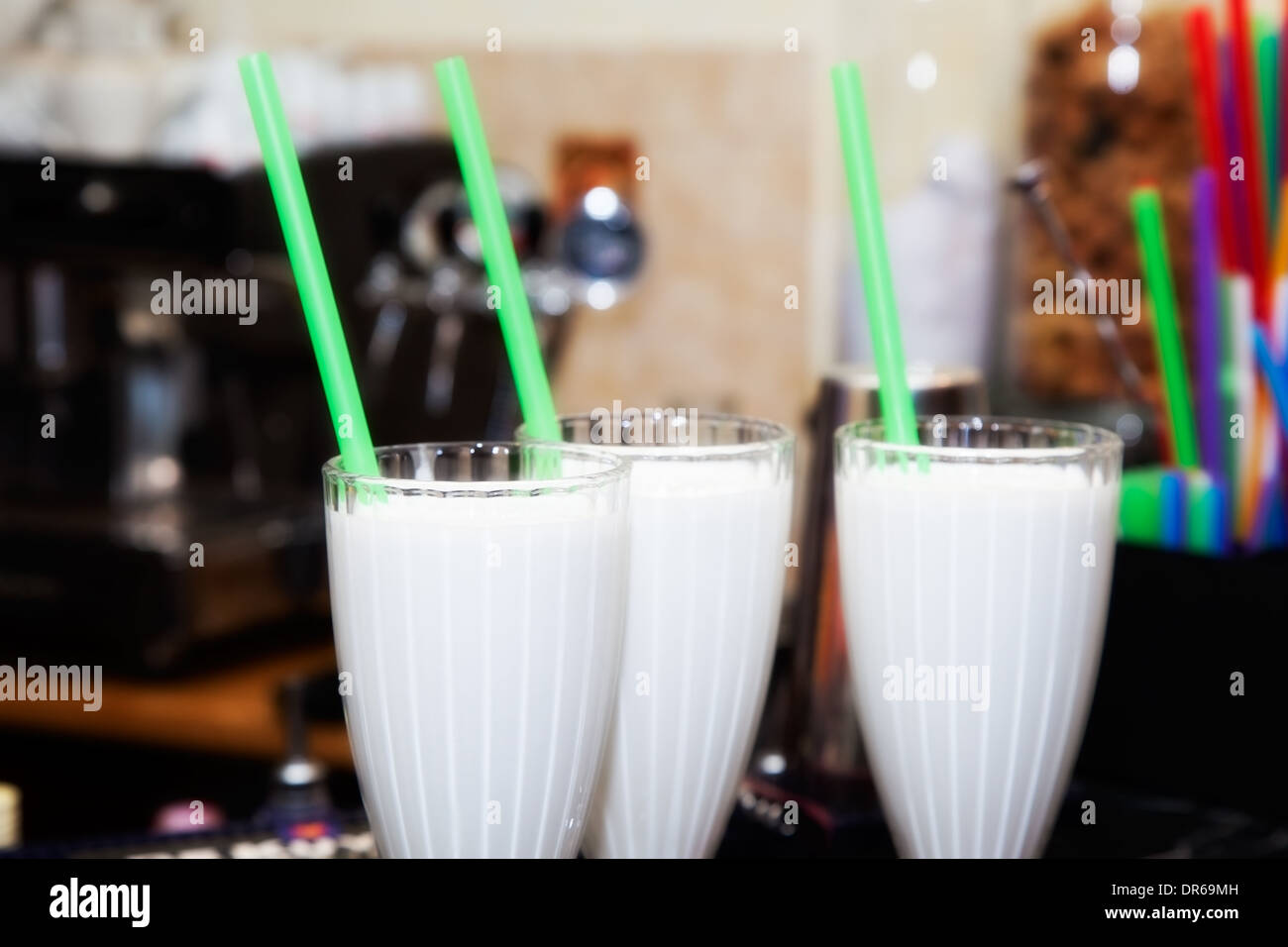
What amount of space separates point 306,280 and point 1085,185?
1.02 metres

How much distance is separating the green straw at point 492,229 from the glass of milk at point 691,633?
0.04m

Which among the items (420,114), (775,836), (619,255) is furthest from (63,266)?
(775,836)

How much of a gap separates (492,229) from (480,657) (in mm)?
143

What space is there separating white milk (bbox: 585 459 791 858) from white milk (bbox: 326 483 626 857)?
0.14 ft

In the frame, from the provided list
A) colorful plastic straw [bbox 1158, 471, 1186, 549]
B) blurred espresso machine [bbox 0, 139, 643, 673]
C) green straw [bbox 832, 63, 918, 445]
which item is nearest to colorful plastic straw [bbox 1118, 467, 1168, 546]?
colorful plastic straw [bbox 1158, 471, 1186, 549]

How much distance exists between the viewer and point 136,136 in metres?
1.43

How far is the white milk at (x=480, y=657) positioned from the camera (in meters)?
0.47

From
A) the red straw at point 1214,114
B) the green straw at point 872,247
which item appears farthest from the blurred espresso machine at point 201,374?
the green straw at point 872,247

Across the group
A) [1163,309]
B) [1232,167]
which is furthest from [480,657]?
[1232,167]

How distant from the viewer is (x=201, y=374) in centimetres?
171

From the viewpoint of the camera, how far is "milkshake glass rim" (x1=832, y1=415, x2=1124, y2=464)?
520mm

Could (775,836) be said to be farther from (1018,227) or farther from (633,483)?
(1018,227)

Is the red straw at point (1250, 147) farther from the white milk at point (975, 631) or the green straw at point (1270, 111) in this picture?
the white milk at point (975, 631)
